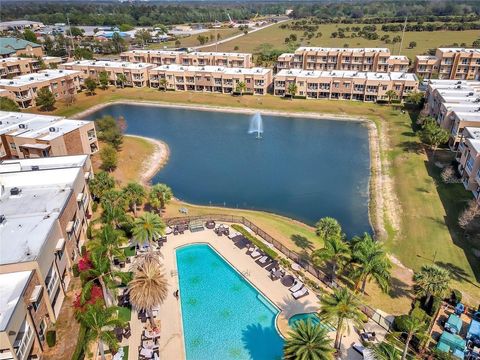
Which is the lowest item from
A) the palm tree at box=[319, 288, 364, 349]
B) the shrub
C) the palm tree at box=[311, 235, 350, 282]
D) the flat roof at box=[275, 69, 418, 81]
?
the shrub

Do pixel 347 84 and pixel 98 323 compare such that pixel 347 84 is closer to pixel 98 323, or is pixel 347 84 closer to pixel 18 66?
pixel 98 323

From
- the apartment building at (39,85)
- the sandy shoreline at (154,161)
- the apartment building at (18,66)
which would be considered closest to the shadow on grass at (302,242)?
the sandy shoreline at (154,161)

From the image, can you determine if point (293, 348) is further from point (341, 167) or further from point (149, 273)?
point (341, 167)

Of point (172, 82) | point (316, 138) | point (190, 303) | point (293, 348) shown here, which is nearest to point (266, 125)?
point (316, 138)

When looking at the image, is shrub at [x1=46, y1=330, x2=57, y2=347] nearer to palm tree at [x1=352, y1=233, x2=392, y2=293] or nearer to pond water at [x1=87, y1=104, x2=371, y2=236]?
palm tree at [x1=352, y1=233, x2=392, y2=293]

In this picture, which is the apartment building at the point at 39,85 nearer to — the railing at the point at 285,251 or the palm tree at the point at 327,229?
the railing at the point at 285,251

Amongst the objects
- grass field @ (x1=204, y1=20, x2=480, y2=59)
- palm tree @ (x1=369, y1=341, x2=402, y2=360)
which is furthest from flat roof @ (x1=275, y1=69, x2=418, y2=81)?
palm tree @ (x1=369, y1=341, x2=402, y2=360)
